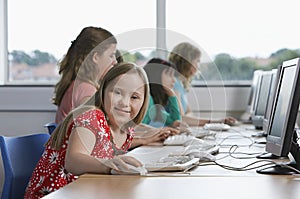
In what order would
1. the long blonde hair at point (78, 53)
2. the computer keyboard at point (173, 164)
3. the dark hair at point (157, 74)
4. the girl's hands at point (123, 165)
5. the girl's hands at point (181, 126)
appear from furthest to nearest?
1. the girl's hands at point (181, 126)
2. the long blonde hair at point (78, 53)
3. the dark hair at point (157, 74)
4. the computer keyboard at point (173, 164)
5. the girl's hands at point (123, 165)

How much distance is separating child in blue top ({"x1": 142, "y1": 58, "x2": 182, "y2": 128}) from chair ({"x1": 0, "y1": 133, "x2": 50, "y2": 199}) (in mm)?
481

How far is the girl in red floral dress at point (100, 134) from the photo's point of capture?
176 cm

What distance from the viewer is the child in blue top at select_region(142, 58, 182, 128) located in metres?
2.12

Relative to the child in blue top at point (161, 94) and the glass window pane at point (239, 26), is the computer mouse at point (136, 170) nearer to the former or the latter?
the child in blue top at point (161, 94)

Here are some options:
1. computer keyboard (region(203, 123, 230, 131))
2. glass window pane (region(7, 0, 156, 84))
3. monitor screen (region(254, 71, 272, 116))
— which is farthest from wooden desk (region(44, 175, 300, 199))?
glass window pane (region(7, 0, 156, 84))

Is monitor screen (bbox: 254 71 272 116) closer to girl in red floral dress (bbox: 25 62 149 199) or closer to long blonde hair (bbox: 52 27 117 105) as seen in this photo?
long blonde hair (bbox: 52 27 117 105)

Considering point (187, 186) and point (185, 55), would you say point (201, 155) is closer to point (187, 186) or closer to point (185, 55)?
point (185, 55)

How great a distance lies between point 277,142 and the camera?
1.86 meters

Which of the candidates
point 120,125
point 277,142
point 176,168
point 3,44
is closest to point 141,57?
point 120,125

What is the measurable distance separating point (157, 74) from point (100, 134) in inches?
13.0

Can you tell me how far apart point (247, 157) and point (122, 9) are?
258 centimetres

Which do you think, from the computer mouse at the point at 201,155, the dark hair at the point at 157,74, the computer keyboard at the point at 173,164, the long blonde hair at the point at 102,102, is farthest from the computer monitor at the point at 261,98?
the long blonde hair at the point at 102,102

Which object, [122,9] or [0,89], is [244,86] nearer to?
[122,9]

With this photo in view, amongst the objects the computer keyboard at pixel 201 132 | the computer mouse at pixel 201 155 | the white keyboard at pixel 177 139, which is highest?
the computer mouse at pixel 201 155
